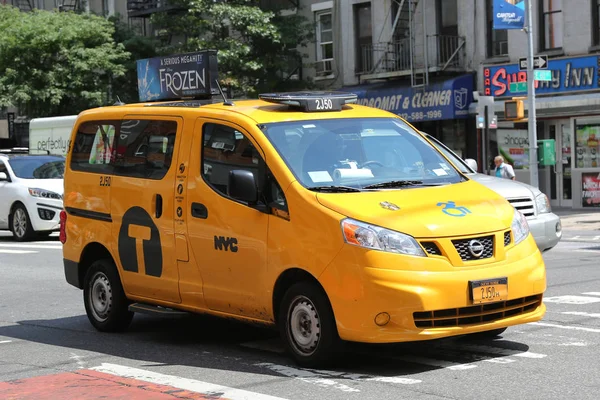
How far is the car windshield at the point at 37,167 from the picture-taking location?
74.9ft

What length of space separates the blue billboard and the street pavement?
14.7 metres

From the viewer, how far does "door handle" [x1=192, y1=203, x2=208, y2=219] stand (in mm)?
8587

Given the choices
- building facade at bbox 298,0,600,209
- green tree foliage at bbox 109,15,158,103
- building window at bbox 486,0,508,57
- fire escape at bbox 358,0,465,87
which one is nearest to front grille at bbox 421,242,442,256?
building facade at bbox 298,0,600,209

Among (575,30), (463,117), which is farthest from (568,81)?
(463,117)

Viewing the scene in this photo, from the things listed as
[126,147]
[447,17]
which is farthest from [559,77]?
[126,147]

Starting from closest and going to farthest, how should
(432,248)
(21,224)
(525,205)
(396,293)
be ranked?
(396,293) < (432,248) < (525,205) < (21,224)

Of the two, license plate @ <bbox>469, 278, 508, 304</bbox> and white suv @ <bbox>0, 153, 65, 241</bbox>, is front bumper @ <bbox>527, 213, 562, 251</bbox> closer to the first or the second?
license plate @ <bbox>469, 278, 508, 304</bbox>

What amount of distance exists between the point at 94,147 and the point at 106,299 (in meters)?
1.48

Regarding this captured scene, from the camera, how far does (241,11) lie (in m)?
34.3

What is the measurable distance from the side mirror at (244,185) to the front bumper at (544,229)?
Answer: 567 centimetres

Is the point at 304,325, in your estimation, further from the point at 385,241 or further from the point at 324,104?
the point at 324,104

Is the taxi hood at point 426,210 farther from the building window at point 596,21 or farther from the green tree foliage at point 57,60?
the green tree foliage at point 57,60

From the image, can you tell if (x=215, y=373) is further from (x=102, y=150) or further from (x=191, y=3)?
(x=191, y=3)

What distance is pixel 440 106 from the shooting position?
31781 millimetres
